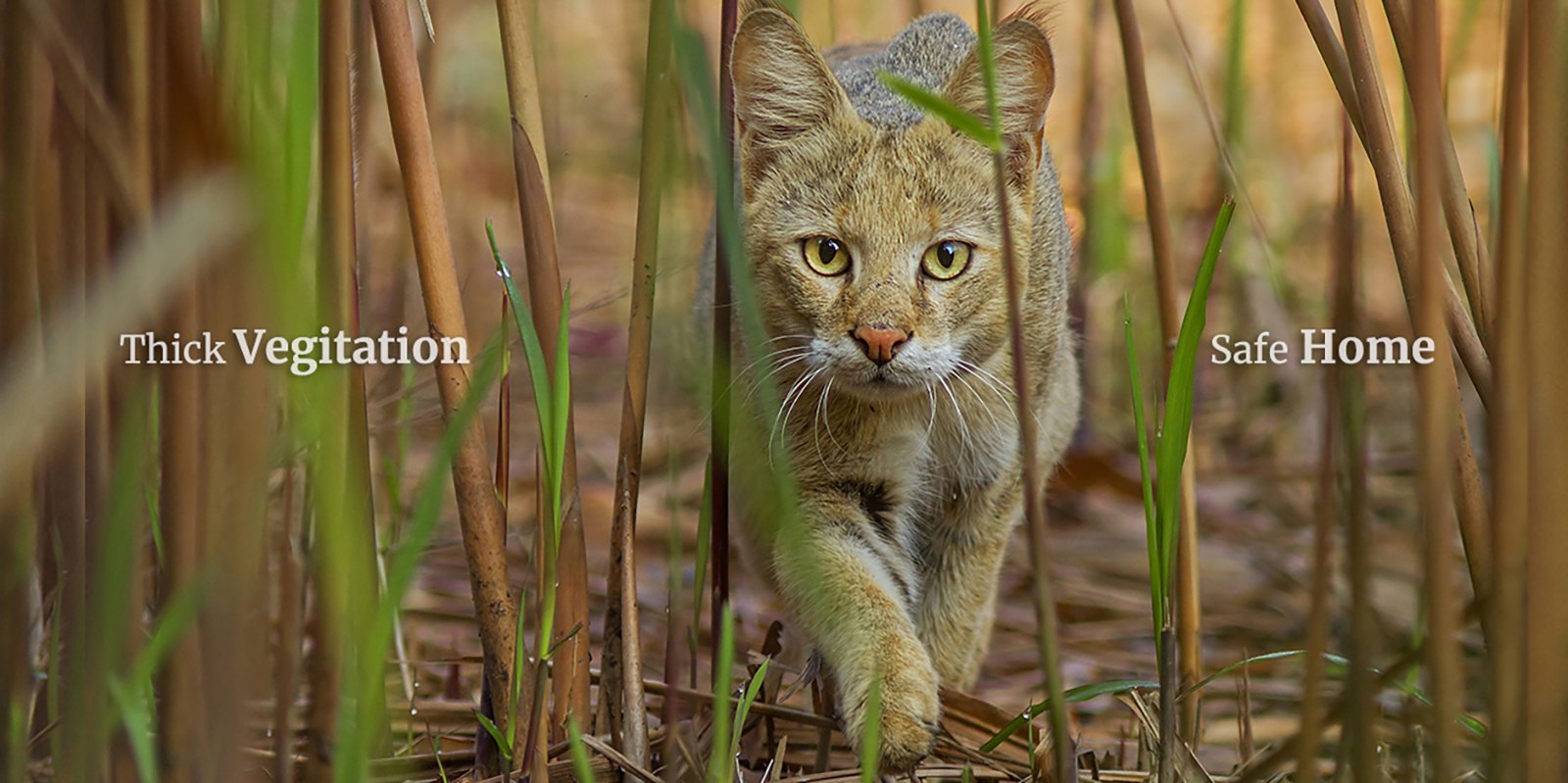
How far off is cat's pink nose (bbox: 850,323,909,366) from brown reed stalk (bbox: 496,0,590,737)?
1.84 ft

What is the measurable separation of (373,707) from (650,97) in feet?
2.64

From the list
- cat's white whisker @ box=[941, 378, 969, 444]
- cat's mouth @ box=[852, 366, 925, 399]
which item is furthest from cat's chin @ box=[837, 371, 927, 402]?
cat's white whisker @ box=[941, 378, 969, 444]

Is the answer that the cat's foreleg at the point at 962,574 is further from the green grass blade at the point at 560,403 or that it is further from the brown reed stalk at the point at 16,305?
the brown reed stalk at the point at 16,305

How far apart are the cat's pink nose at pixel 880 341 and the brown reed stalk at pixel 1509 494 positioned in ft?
3.21

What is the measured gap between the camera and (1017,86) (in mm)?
2281

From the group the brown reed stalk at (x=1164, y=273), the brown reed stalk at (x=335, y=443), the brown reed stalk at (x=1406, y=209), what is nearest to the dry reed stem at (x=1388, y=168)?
the brown reed stalk at (x=1406, y=209)

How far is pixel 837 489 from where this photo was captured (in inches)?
98.0

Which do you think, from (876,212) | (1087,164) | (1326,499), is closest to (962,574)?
(876,212)

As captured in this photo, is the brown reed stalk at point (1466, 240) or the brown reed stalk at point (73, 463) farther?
the brown reed stalk at point (1466, 240)

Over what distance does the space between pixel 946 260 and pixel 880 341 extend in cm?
26

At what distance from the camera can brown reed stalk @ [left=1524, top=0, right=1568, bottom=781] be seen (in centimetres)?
131

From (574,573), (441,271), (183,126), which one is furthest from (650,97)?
(183,126)

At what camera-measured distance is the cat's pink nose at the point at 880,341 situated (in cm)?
224

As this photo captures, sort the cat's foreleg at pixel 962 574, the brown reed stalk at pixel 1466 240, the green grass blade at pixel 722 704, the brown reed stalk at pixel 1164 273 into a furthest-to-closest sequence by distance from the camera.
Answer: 1. the cat's foreleg at pixel 962 574
2. the brown reed stalk at pixel 1164 273
3. the brown reed stalk at pixel 1466 240
4. the green grass blade at pixel 722 704
